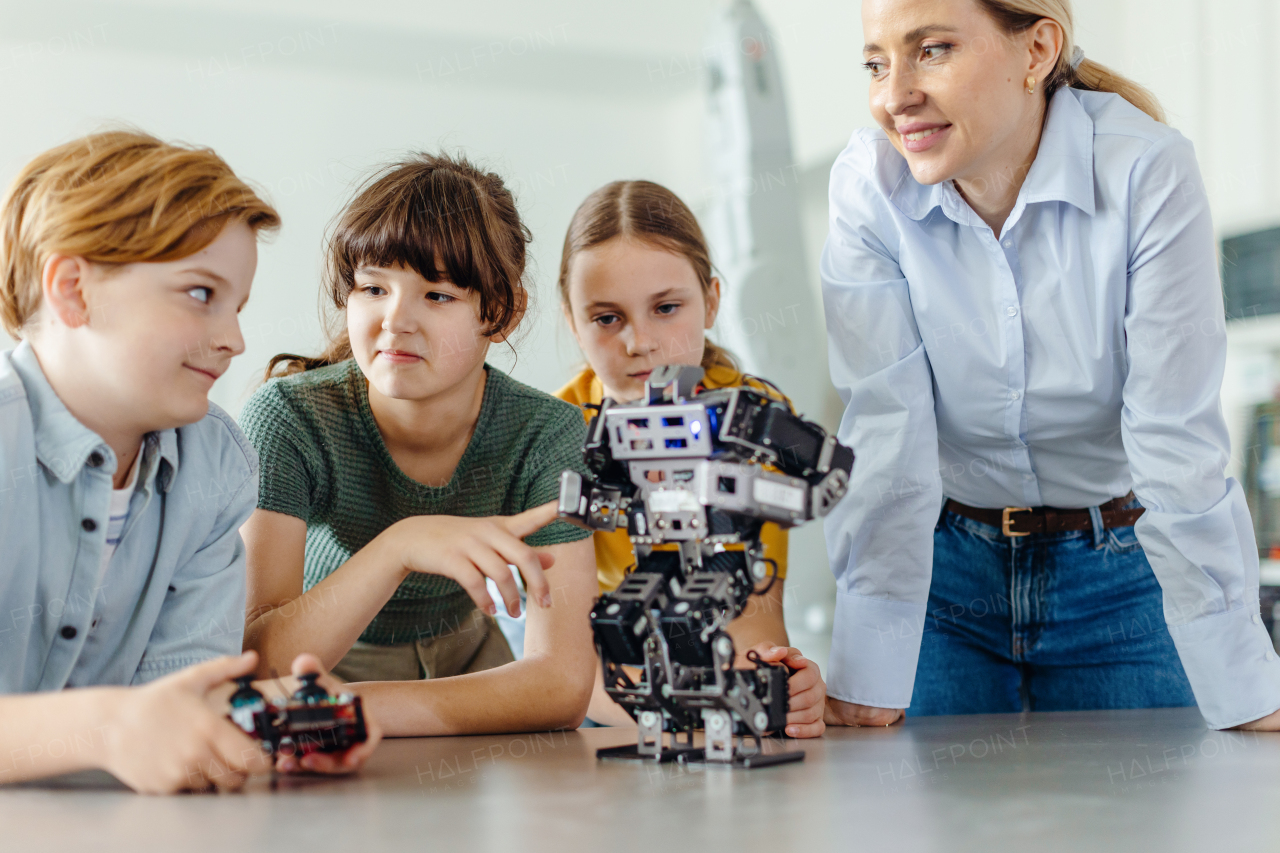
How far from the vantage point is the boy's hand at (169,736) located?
710 mm

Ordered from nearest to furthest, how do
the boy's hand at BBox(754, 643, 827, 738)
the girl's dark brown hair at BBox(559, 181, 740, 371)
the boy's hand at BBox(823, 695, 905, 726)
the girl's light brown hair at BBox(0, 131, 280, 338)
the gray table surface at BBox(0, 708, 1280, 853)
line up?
the gray table surface at BBox(0, 708, 1280, 853)
the girl's light brown hair at BBox(0, 131, 280, 338)
the boy's hand at BBox(754, 643, 827, 738)
the boy's hand at BBox(823, 695, 905, 726)
the girl's dark brown hair at BBox(559, 181, 740, 371)

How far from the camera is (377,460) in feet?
4.30

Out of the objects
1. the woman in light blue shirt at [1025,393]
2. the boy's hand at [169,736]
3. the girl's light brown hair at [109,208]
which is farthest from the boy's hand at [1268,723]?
the girl's light brown hair at [109,208]

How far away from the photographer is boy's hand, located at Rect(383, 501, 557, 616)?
0.91 metres

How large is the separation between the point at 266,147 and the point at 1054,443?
2.75m

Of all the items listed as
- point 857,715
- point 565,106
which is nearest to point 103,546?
point 857,715

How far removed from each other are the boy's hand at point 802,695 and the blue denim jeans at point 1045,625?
369mm

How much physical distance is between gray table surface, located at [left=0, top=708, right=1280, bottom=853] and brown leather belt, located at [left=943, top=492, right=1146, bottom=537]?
0.43 meters

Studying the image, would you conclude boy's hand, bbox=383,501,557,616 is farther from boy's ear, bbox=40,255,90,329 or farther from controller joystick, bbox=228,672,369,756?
boy's ear, bbox=40,255,90,329

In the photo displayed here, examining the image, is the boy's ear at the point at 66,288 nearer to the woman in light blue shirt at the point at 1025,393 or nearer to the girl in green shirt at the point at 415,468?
the girl in green shirt at the point at 415,468

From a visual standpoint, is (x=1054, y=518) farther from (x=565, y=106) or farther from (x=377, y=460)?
(x=565, y=106)

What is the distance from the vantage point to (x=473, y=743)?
101 centimetres

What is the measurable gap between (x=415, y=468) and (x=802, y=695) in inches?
22.4

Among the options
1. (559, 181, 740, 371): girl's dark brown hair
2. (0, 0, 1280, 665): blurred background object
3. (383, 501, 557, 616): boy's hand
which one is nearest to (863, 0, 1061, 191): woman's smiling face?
(559, 181, 740, 371): girl's dark brown hair
